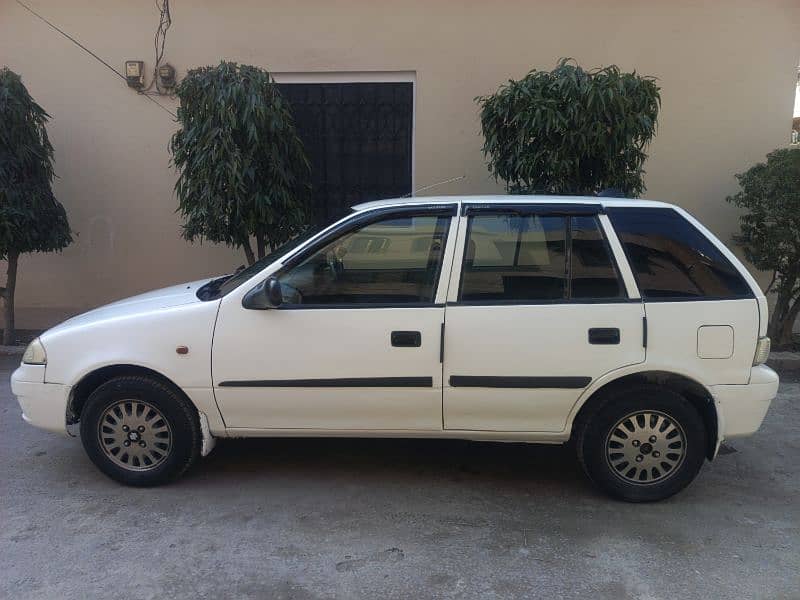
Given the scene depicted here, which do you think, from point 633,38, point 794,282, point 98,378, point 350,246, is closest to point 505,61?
point 633,38

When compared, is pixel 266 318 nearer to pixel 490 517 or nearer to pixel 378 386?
pixel 378 386

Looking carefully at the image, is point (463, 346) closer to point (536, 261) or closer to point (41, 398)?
point (536, 261)

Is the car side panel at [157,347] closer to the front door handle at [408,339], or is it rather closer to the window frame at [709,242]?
the front door handle at [408,339]

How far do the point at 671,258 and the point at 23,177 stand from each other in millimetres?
6324

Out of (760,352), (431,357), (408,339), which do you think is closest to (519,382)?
(431,357)

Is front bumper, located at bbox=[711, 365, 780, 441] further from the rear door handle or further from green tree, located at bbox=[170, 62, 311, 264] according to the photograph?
green tree, located at bbox=[170, 62, 311, 264]

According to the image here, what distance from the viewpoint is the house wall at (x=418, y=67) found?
7.62m

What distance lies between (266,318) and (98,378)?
1113 mm

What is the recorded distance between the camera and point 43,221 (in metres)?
7.08

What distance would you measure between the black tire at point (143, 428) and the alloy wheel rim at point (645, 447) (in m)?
2.42

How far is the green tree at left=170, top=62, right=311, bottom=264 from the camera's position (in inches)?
242

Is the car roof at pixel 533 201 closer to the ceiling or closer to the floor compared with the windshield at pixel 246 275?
Answer: closer to the ceiling

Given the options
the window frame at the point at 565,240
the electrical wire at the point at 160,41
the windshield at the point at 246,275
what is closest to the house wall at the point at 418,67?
the electrical wire at the point at 160,41

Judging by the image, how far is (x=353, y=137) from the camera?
26.5 ft
